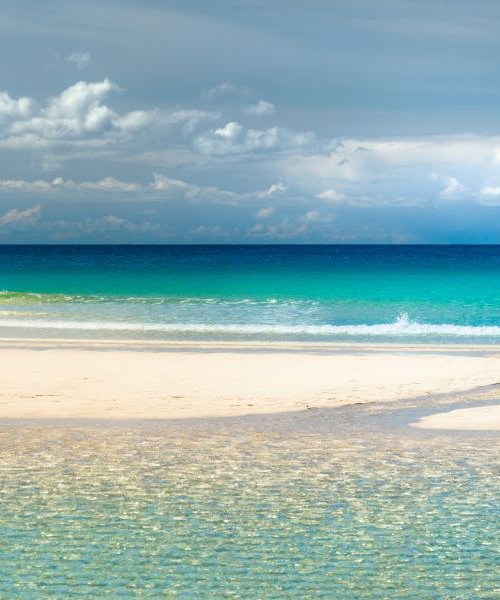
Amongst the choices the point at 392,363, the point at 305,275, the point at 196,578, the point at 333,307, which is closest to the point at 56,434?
the point at 196,578

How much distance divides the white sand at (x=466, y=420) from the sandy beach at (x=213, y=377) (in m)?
0.11

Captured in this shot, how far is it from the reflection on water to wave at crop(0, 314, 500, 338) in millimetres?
21375

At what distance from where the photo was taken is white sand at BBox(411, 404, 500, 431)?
15.9 metres

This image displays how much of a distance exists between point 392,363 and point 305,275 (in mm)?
73949

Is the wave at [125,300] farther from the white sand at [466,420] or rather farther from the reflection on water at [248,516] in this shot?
the reflection on water at [248,516]

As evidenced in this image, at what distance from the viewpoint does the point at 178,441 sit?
573 inches

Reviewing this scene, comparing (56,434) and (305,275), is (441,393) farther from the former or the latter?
(305,275)

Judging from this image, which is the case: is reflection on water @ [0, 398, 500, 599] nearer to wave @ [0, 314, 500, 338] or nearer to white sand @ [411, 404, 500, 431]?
white sand @ [411, 404, 500, 431]

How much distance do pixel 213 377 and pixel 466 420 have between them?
714cm

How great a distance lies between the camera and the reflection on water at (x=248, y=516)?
8008 millimetres

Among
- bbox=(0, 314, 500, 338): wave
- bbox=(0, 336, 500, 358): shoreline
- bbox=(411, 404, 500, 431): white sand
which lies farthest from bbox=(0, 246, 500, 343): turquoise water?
bbox=(411, 404, 500, 431): white sand

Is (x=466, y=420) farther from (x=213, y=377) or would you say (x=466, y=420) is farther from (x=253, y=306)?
(x=253, y=306)

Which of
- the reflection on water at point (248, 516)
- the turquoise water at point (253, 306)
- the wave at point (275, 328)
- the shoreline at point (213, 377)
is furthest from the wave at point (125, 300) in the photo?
the reflection on water at point (248, 516)

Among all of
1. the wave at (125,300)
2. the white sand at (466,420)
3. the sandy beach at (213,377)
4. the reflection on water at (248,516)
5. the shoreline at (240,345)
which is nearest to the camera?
the reflection on water at (248,516)
